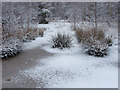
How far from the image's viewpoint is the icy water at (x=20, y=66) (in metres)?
4.18

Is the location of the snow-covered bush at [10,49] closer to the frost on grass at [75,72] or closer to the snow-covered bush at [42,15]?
the frost on grass at [75,72]

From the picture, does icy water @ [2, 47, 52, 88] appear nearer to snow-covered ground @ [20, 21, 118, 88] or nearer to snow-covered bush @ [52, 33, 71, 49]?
snow-covered ground @ [20, 21, 118, 88]

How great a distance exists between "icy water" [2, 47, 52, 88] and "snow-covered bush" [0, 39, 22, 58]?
0.63ft

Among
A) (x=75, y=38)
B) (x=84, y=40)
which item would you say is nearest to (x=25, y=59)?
(x=84, y=40)

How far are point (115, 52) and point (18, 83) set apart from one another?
14.0 feet

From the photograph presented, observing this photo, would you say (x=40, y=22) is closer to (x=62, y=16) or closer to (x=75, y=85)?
(x=62, y=16)

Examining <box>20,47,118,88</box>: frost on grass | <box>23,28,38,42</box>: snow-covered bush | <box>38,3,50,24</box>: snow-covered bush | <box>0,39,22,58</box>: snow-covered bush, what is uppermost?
<box>38,3,50,24</box>: snow-covered bush

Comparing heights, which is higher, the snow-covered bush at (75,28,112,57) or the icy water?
the snow-covered bush at (75,28,112,57)

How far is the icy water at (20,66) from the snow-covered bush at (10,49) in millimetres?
193

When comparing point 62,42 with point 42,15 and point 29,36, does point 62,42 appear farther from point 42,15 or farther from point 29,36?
point 42,15

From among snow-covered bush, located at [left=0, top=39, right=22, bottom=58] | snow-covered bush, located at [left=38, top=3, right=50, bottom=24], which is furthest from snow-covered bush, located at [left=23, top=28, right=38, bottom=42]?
snow-covered bush, located at [left=38, top=3, right=50, bottom=24]

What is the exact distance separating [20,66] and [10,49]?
1.24 m

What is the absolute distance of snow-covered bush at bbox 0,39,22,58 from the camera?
6270 mm

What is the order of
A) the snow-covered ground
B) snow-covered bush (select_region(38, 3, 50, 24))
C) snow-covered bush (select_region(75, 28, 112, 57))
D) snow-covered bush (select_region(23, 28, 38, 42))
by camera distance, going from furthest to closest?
snow-covered bush (select_region(38, 3, 50, 24)) < snow-covered bush (select_region(23, 28, 38, 42)) < snow-covered bush (select_region(75, 28, 112, 57)) < the snow-covered ground
